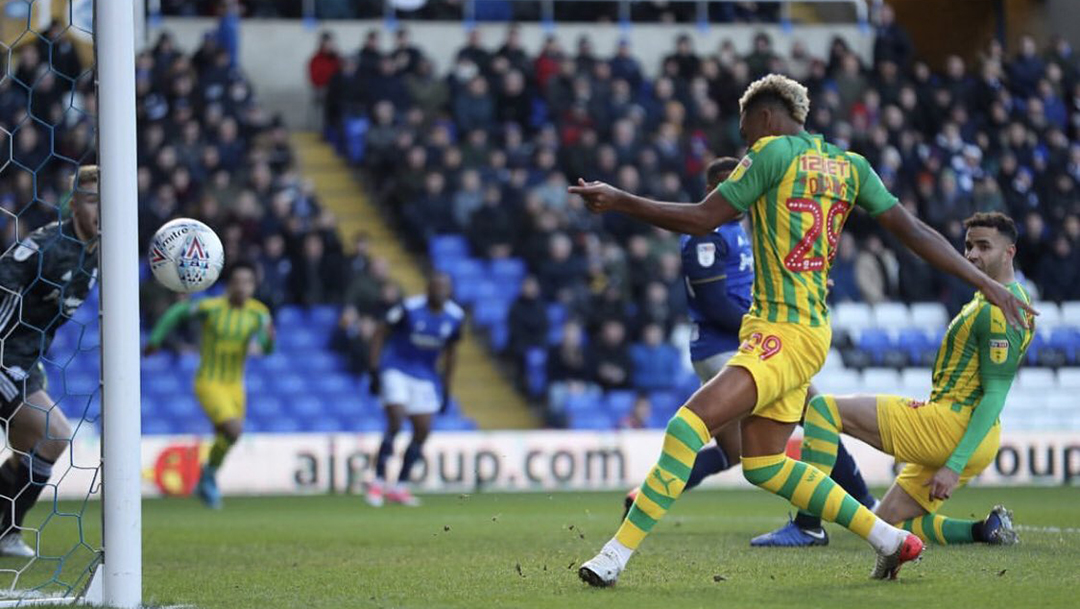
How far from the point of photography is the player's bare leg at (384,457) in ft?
46.1

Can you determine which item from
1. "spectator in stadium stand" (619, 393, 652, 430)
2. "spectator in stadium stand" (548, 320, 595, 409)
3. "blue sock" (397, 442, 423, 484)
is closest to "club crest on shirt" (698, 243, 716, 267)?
"blue sock" (397, 442, 423, 484)

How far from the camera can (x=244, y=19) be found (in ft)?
75.0

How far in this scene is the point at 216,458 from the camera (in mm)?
13922

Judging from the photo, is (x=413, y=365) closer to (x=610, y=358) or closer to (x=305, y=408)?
(x=305, y=408)

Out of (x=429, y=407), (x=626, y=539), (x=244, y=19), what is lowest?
(x=429, y=407)

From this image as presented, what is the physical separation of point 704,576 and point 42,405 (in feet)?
12.5

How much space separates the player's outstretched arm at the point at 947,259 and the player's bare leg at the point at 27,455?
14.8 feet

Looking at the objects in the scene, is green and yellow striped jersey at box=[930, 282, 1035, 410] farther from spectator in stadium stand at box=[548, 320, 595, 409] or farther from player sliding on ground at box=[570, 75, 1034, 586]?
spectator in stadium stand at box=[548, 320, 595, 409]

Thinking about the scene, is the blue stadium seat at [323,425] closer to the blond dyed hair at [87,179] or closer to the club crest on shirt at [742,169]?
the blond dyed hair at [87,179]

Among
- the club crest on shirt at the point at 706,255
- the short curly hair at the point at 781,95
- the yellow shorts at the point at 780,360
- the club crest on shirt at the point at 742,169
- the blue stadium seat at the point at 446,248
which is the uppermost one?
the short curly hair at the point at 781,95

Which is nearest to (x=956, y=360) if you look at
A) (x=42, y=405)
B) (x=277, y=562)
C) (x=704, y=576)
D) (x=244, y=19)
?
(x=704, y=576)

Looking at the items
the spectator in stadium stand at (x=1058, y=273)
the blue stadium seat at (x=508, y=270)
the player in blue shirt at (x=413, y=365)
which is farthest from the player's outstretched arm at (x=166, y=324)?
the spectator in stadium stand at (x=1058, y=273)

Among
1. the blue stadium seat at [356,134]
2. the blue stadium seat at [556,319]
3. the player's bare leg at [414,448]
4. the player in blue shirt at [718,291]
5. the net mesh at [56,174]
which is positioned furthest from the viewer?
the blue stadium seat at [356,134]

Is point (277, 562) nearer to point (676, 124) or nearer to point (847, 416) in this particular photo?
point (847, 416)
